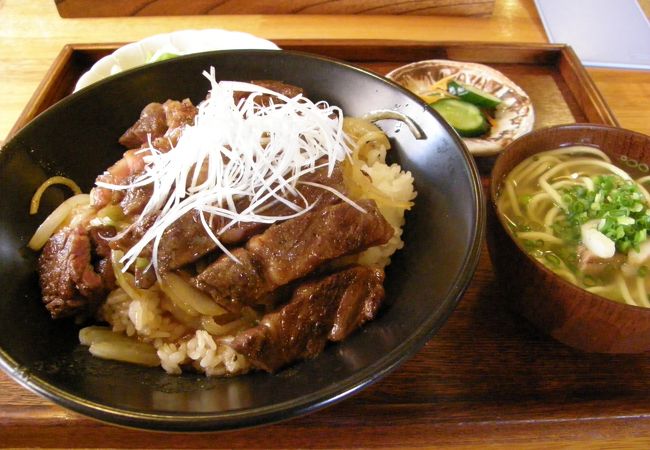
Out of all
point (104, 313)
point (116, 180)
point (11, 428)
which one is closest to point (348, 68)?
point (116, 180)

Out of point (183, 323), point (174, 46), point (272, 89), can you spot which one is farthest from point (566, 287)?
point (174, 46)

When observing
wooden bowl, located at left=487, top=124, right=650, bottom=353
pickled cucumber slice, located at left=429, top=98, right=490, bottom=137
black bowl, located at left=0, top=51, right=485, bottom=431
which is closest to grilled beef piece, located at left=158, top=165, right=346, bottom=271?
black bowl, located at left=0, top=51, right=485, bottom=431

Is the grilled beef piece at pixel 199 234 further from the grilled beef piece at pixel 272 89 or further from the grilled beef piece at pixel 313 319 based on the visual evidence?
the grilled beef piece at pixel 272 89

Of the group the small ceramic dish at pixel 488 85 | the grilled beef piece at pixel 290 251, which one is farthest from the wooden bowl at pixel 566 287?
the small ceramic dish at pixel 488 85

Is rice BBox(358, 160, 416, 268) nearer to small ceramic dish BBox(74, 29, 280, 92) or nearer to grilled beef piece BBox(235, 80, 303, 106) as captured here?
grilled beef piece BBox(235, 80, 303, 106)

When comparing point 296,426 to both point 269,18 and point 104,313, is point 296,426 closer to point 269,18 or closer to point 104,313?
point 104,313
